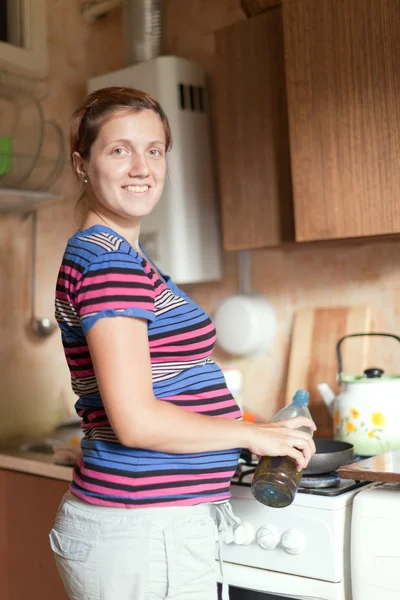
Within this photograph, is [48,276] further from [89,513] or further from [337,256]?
[89,513]

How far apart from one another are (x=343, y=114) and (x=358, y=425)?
692 millimetres

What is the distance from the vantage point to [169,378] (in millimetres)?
1117

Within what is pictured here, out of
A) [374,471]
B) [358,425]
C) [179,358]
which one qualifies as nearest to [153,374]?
[179,358]

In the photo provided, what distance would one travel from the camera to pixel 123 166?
3.67ft

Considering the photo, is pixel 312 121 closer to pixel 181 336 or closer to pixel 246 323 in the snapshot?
pixel 246 323

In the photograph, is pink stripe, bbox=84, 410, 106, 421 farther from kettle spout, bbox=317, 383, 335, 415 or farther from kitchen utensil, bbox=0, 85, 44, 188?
kitchen utensil, bbox=0, 85, 44, 188

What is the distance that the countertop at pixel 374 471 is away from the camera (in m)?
1.35

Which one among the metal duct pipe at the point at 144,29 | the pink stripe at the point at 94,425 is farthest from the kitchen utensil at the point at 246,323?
the pink stripe at the point at 94,425

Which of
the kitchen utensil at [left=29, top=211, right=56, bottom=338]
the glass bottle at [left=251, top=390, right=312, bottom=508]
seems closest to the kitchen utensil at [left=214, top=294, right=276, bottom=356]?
the kitchen utensil at [left=29, top=211, right=56, bottom=338]

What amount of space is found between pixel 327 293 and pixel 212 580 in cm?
111

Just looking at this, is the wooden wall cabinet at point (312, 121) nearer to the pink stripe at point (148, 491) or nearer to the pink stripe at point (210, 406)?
the pink stripe at point (210, 406)

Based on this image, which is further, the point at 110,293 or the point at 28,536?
the point at 28,536

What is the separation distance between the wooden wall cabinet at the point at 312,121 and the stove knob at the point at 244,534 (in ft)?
2.14

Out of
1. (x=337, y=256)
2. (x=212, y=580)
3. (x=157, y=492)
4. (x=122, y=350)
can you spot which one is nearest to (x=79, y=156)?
(x=122, y=350)
